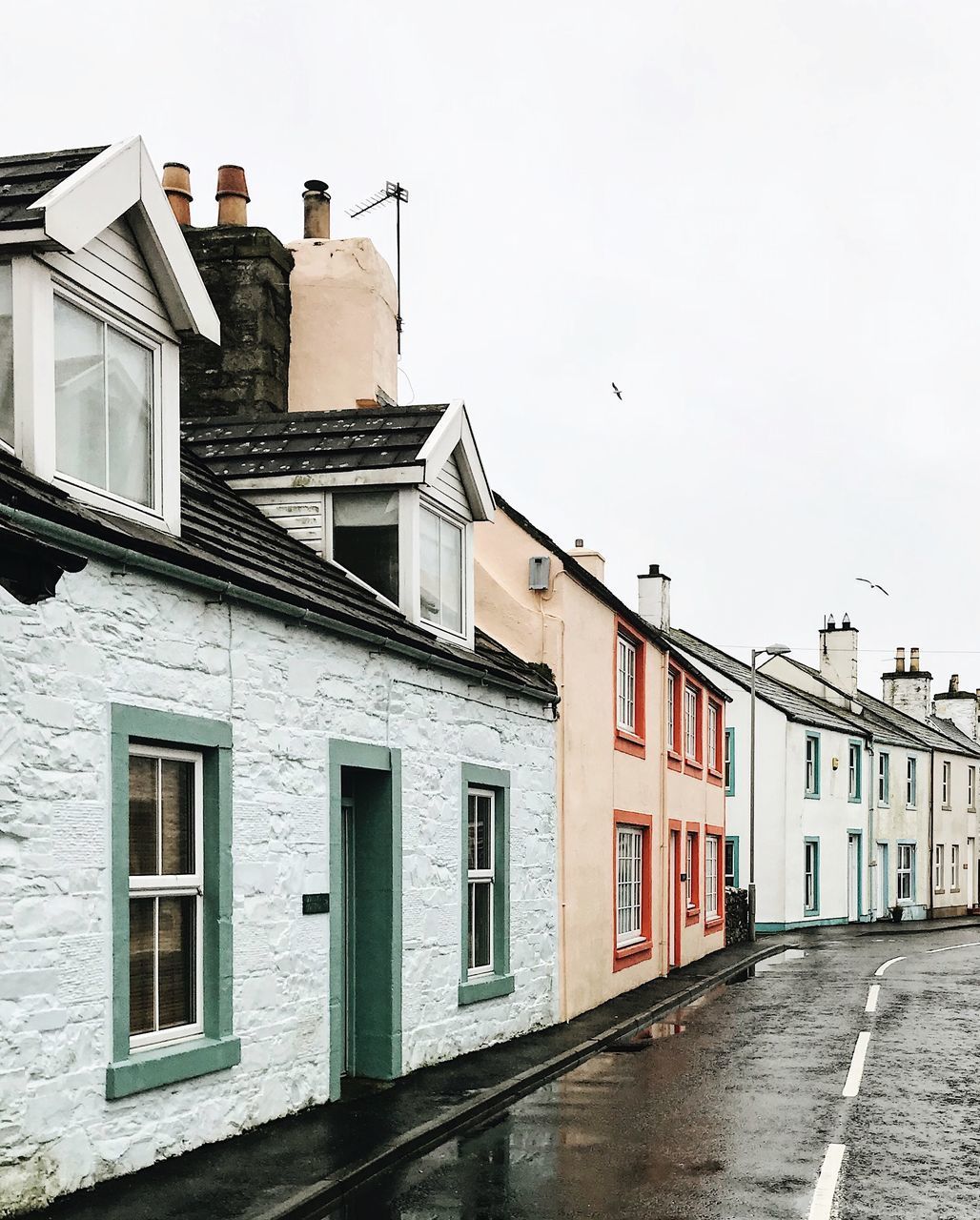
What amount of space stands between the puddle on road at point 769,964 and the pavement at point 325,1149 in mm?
11573

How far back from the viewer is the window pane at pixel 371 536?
13688 mm

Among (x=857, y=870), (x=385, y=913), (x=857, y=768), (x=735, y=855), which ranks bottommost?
(x=857, y=870)

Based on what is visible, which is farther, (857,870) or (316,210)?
(857,870)

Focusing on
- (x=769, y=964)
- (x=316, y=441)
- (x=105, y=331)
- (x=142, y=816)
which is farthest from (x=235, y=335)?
Result: (x=769, y=964)

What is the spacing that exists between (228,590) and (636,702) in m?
15.0

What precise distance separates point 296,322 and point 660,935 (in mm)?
12819

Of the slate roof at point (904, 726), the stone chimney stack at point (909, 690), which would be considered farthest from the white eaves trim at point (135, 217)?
the stone chimney stack at point (909, 690)

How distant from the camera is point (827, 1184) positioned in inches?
353

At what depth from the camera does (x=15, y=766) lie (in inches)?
295

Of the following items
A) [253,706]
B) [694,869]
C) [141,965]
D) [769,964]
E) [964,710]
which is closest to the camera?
[141,965]

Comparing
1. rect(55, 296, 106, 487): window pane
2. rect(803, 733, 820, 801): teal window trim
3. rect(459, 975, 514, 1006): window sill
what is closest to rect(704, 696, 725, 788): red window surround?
rect(803, 733, 820, 801): teal window trim

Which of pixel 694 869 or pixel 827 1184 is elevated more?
pixel 827 1184

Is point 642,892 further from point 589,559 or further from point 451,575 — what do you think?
point 451,575

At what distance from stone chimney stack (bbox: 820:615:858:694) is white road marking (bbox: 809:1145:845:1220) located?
1894 inches
